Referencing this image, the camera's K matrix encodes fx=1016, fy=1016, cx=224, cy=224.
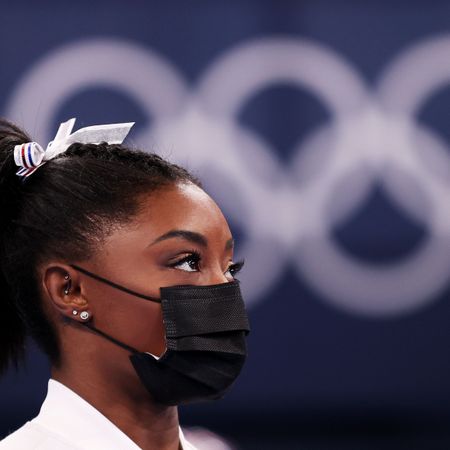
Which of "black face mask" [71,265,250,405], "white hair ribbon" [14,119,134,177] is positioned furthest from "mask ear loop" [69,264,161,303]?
"white hair ribbon" [14,119,134,177]

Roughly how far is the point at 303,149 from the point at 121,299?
2.10 m

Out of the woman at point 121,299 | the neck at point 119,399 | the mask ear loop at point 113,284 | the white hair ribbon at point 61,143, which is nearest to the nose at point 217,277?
the woman at point 121,299

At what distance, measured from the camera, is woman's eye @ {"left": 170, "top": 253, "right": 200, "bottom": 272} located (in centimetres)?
171

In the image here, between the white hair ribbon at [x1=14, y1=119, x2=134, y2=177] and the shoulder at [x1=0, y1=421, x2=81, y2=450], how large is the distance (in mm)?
455

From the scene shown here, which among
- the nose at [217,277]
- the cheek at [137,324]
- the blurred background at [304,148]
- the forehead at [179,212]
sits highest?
the blurred background at [304,148]

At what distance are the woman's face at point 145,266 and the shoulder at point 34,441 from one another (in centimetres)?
18

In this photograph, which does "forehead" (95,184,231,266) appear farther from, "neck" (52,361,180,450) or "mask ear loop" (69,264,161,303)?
"neck" (52,361,180,450)

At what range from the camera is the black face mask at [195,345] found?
169cm

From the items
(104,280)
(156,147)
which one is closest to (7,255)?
(104,280)

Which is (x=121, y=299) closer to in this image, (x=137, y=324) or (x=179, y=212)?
(x=137, y=324)

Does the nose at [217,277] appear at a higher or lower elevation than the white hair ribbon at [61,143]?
lower

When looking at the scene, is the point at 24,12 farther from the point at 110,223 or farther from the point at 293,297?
the point at 110,223

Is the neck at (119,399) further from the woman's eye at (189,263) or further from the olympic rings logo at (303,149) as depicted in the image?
the olympic rings logo at (303,149)

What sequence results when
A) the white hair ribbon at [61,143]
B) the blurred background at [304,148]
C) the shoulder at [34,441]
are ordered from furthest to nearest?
the blurred background at [304,148] < the white hair ribbon at [61,143] < the shoulder at [34,441]
